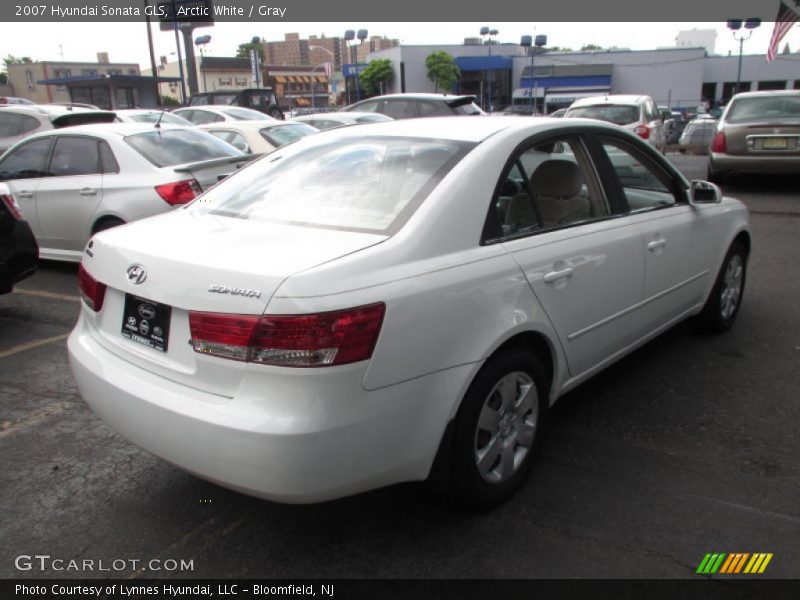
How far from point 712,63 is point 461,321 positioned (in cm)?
8130

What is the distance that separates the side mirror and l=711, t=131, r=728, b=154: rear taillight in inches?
298

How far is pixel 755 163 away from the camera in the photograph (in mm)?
10914

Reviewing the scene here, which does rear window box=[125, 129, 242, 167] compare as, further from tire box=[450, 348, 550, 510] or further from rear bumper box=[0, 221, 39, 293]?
tire box=[450, 348, 550, 510]

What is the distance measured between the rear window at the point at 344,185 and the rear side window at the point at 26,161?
4.75 m

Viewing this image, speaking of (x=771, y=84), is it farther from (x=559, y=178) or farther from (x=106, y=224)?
(x=559, y=178)

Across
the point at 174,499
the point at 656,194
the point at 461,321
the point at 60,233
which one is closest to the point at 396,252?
the point at 461,321

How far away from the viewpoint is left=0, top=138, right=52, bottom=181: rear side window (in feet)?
24.0

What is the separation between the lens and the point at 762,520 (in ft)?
9.26

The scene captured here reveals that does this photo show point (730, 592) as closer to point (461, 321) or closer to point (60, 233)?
point (461, 321)

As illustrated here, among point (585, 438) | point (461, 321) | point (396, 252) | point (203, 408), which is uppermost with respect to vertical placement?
point (396, 252)

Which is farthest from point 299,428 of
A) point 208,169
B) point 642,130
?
point 642,130

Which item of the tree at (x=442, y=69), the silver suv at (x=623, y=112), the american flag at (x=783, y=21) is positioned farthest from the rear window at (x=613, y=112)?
the tree at (x=442, y=69)

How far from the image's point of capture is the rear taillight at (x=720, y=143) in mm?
11148

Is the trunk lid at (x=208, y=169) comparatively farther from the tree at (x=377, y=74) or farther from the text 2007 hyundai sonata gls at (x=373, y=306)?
the tree at (x=377, y=74)
